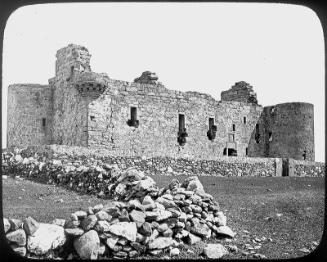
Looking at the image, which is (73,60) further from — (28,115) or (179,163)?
(179,163)

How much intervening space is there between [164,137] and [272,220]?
478 inches

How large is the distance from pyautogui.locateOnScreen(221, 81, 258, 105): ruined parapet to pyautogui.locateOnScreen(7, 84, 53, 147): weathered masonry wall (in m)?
10.7

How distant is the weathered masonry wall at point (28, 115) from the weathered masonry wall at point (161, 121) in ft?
11.3

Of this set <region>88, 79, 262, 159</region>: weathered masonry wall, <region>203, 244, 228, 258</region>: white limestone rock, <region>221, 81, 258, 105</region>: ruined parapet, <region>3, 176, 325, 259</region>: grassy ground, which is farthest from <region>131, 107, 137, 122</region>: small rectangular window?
<region>203, 244, 228, 258</region>: white limestone rock

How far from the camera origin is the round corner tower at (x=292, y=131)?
24719 millimetres

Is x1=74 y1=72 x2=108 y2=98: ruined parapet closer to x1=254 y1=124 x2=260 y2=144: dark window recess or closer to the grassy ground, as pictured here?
the grassy ground

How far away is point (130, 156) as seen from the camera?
13.9 metres

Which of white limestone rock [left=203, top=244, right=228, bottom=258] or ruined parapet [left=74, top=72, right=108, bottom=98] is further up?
ruined parapet [left=74, top=72, right=108, bottom=98]

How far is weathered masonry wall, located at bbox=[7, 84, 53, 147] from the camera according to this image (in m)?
20.4

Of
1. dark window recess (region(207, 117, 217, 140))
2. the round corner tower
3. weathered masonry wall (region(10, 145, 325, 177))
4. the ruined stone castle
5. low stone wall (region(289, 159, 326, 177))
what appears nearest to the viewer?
weathered masonry wall (region(10, 145, 325, 177))

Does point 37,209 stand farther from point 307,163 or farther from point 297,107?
point 297,107

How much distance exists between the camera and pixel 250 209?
29.6ft

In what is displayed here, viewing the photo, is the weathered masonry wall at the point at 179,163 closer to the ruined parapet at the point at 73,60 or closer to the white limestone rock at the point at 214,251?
the ruined parapet at the point at 73,60

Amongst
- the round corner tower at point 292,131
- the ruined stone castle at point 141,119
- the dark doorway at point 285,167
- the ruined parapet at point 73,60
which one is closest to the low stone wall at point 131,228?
the ruined stone castle at point 141,119
